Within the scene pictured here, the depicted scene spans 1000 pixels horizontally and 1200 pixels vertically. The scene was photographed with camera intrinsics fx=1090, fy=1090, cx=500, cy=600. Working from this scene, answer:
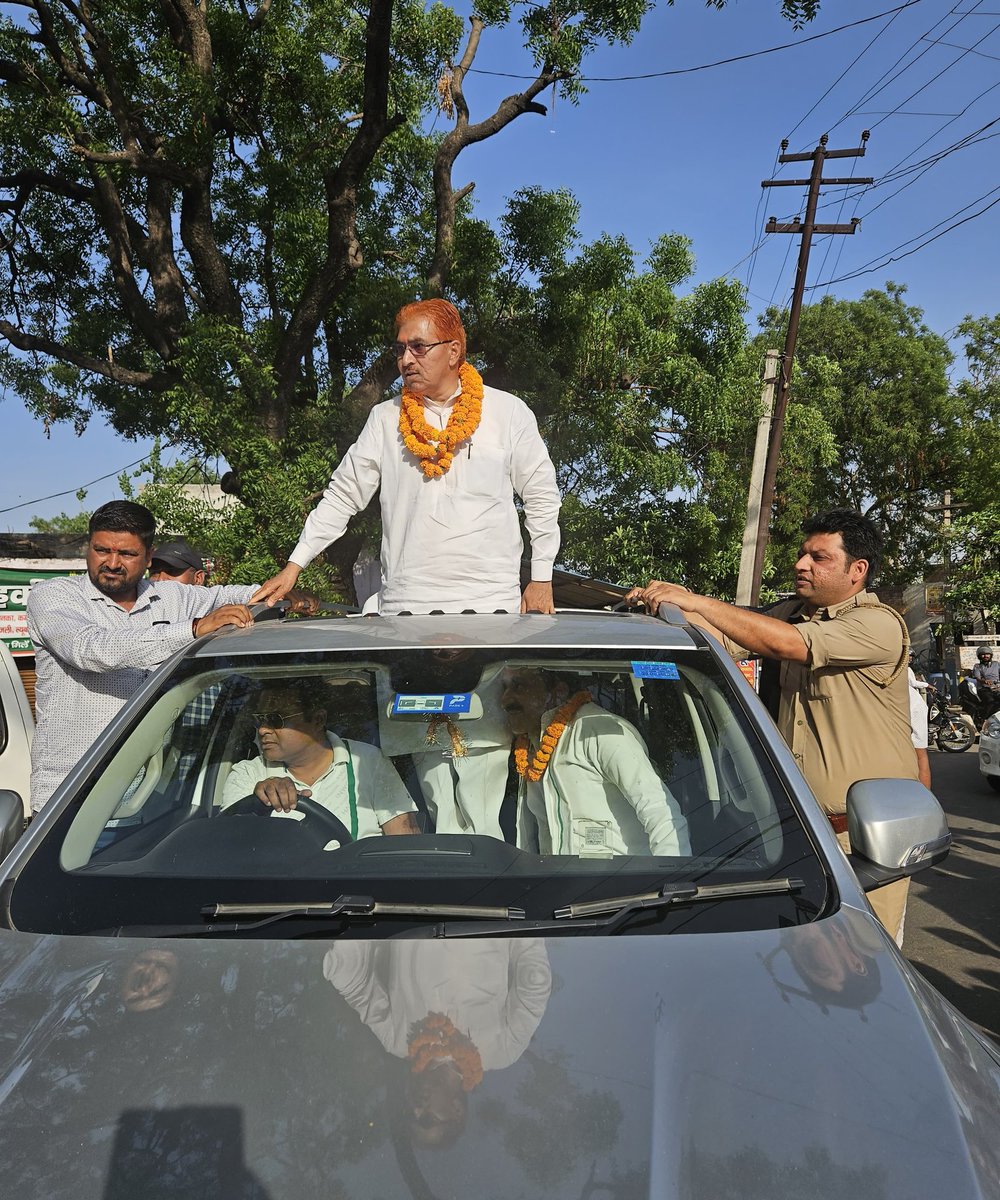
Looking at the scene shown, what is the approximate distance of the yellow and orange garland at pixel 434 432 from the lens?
12.9 feet

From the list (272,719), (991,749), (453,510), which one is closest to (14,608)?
(991,749)

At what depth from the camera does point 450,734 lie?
2676mm

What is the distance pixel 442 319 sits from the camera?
156 inches

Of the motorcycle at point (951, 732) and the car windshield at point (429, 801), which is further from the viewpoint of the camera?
the motorcycle at point (951, 732)

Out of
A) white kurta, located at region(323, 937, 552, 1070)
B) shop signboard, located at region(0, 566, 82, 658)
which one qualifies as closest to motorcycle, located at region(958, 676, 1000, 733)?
shop signboard, located at region(0, 566, 82, 658)

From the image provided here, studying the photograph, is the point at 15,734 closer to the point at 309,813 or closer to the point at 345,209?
the point at 309,813

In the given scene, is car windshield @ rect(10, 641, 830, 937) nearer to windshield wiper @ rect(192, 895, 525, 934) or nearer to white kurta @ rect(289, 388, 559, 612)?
windshield wiper @ rect(192, 895, 525, 934)

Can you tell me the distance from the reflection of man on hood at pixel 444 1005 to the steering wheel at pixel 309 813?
55 centimetres

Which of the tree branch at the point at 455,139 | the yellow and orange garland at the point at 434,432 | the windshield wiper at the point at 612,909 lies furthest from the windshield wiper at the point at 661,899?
the tree branch at the point at 455,139

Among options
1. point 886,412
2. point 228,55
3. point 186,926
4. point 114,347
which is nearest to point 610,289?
point 228,55

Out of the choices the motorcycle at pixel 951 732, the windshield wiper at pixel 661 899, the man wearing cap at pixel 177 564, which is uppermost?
the man wearing cap at pixel 177 564

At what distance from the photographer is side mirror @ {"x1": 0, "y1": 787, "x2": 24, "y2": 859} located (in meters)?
2.30

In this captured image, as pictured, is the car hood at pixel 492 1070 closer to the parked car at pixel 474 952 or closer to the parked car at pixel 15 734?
the parked car at pixel 474 952

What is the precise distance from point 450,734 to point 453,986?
96 cm
